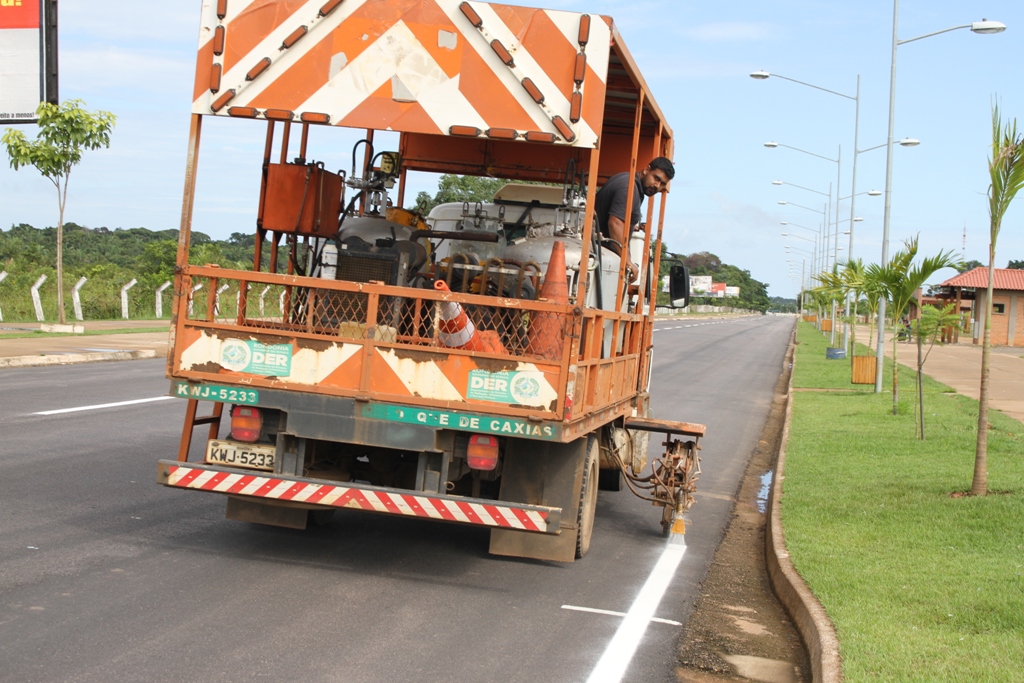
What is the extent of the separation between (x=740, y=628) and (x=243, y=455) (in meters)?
3.04

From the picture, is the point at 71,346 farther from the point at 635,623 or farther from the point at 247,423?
the point at 635,623

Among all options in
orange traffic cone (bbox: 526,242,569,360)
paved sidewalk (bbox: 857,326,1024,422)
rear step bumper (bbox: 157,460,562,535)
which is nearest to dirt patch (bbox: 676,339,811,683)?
rear step bumper (bbox: 157,460,562,535)

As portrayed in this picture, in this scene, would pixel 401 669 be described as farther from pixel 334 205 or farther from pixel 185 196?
pixel 334 205

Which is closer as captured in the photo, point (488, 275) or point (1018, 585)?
point (1018, 585)

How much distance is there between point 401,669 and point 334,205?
3.91m

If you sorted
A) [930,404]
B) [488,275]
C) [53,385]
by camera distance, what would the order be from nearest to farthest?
[488,275] → [53,385] → [930,404]

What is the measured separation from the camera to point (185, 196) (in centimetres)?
631

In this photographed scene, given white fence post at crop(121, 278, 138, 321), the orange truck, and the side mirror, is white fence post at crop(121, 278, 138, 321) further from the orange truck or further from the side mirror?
the orange truck

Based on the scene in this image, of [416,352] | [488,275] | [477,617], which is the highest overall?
[488,275]

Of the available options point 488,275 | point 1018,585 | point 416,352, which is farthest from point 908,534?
point 416,352

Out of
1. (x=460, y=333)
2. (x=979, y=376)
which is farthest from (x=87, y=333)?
(x=979, y=376)

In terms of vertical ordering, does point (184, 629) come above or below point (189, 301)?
below

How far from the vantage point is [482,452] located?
241 inches

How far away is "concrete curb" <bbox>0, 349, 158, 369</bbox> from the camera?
1762cm
